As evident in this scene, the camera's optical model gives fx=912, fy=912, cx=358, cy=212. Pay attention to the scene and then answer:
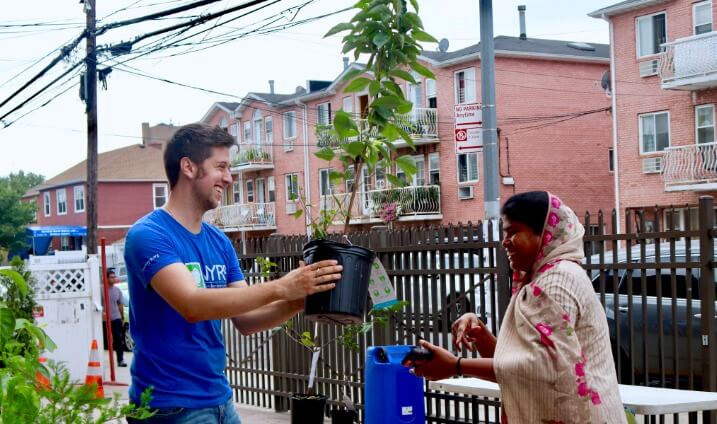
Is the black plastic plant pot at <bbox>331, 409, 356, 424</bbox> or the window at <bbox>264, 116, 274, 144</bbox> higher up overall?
the window at <bbox>264, 116, 274, 144</bbox>

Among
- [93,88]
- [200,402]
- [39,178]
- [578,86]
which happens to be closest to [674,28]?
[578,86]

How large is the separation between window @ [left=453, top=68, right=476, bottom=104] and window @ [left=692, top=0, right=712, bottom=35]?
9.15 m

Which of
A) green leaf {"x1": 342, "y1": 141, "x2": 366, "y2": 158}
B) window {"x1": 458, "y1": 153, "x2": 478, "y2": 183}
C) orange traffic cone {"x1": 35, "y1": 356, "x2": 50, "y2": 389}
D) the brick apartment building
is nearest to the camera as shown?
orange traffic cone {"x1": 35, "y1": 356, "x2": 50, "y2": 389}

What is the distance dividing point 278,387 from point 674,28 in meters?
23.5

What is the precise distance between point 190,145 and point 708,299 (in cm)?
393

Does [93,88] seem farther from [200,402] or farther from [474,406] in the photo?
[200,402]

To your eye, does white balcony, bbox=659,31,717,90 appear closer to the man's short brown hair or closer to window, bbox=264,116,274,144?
window, bbox=264,116,274,144

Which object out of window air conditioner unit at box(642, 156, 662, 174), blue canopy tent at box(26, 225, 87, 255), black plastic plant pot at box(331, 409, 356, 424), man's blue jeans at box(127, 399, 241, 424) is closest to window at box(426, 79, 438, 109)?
window air conditioner unit at box(642, 156, 662, 174)

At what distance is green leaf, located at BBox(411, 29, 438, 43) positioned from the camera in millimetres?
5545

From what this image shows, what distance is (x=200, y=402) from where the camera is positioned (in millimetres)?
3432

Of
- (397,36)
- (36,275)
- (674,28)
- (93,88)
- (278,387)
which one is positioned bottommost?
(278,387)

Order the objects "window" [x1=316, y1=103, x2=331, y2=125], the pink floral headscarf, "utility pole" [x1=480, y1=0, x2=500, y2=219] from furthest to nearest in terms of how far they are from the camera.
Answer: "window" [x1=316, y1=103, x2=331, y2=125] < "utility pole" [x1=480, y1=0, x2=500, y2=219] < the pink floral headscarf

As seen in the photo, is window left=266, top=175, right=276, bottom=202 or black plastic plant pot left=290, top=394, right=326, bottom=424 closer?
black plastic plant pot left=290, top=394, right=326, bottom=424

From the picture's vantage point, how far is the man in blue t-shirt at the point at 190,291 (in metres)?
3.19
